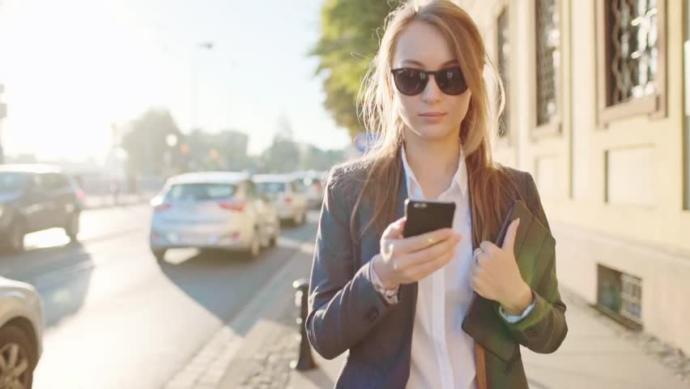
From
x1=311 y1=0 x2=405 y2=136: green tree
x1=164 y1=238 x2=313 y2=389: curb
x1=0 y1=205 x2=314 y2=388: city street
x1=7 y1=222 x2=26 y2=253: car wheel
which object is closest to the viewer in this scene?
x1=164 y1=238 x2=313 y2=389: curb

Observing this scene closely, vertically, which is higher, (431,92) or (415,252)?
(431,92)

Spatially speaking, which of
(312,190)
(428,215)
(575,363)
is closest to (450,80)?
(428,215)

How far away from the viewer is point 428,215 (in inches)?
52.8

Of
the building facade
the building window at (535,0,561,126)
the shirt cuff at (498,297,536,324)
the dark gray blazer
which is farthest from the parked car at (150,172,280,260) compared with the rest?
the shirt cuff at (498,297,536,324)

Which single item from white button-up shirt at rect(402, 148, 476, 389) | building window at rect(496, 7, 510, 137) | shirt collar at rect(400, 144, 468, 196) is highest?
building window at rect(496, 7, 510, 137)

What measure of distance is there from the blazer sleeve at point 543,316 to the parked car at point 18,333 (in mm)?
3626

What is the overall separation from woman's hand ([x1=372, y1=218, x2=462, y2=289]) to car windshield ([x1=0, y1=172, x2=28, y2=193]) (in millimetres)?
14705

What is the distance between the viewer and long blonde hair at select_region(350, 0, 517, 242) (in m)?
1.62

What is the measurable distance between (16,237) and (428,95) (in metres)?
14.1

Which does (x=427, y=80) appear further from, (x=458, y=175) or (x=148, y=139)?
(x=148, y=139)

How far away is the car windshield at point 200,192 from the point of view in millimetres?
13016

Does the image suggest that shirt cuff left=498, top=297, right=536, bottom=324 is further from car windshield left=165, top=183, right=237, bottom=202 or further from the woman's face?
car windshield left=165, top=183, right=237, bottom=202

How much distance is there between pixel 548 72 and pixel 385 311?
32.5ft

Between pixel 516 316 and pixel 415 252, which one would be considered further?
pixel 516 316
